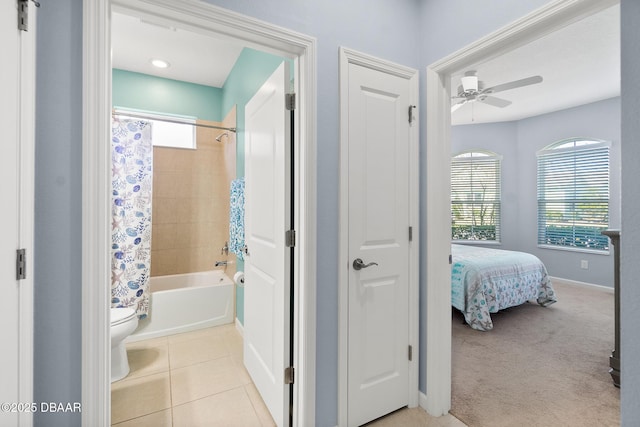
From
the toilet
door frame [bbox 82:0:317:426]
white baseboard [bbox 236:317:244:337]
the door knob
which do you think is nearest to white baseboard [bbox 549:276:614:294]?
the door knob

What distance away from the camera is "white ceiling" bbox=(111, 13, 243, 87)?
8.23ft

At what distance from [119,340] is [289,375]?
133 cm

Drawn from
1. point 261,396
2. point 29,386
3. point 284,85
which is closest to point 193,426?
point 261,396

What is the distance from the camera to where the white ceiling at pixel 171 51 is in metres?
2.51

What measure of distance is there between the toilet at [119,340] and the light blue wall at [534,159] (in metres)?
5.83

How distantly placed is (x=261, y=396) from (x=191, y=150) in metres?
2.84

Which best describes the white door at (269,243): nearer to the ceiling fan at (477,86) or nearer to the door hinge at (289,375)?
the door hinge at (289,375)

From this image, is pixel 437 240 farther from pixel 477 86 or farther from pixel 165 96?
pixel 165 96

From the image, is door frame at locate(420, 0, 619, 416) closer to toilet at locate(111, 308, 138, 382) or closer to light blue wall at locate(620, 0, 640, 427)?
light blue wall at locate(620, 0, 640, 427)

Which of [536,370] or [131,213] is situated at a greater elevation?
[131,213]

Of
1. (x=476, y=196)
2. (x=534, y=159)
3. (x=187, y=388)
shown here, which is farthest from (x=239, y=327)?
(x=534, y=159)

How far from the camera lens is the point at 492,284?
321 centimetres

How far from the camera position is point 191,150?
12.0 feet

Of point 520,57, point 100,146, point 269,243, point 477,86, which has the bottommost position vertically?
point 269,243
